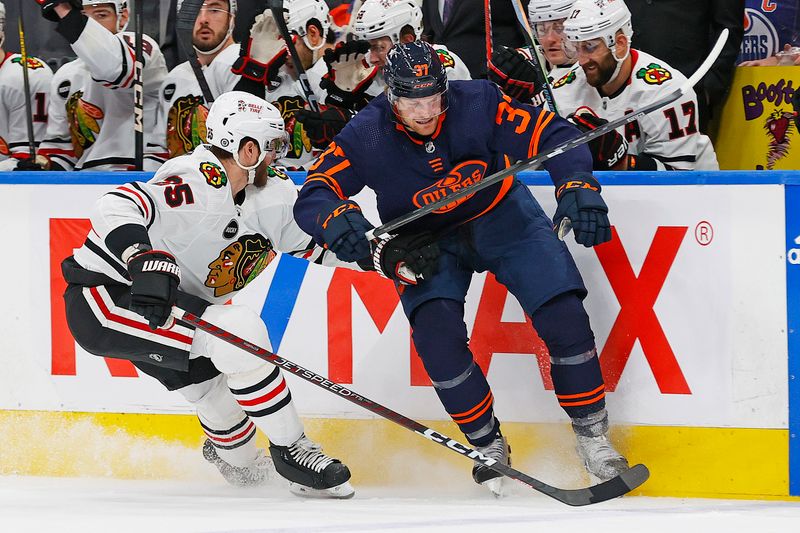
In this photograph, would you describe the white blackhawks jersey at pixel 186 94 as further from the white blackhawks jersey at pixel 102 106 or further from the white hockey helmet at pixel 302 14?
the white hockey helmet at pixel 302 14

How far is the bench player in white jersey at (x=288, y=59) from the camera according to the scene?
13.4 ft

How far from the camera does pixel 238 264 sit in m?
3.24

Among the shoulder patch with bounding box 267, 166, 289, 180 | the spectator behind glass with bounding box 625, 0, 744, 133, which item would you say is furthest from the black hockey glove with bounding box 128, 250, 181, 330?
the spectator behind glass with bounding box 625, 0, 744, 133

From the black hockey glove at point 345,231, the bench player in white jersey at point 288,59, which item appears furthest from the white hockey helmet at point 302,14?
the black hockey glove at point 345,231

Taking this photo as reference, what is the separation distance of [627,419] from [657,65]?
118 centimetres

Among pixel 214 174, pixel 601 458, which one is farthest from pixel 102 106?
pixel 601 458

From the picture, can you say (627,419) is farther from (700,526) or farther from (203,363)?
(203,363)

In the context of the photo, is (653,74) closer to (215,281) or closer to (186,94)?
(215,281)

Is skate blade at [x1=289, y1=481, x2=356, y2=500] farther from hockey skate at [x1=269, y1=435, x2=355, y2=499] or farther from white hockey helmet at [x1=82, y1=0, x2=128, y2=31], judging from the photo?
white hockey helmet at [x1=82, y1=0, x2=128, y2=31]

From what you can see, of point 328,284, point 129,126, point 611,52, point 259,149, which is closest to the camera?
point 259,149

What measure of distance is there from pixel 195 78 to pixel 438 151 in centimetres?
148

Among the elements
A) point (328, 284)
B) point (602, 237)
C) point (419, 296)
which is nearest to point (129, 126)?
point (328, 284)

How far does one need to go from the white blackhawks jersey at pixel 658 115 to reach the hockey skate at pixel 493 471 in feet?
3.47

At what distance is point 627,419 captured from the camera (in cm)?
322
